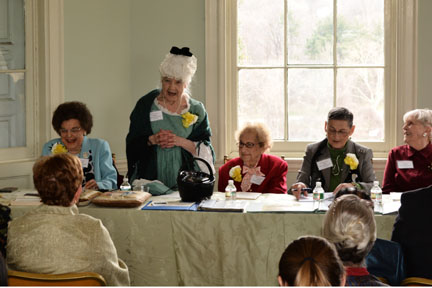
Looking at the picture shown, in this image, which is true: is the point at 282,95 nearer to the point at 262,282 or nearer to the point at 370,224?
the point at 262,282

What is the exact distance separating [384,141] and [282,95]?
40.3 inches

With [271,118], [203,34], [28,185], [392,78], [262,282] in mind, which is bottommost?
[262,282]

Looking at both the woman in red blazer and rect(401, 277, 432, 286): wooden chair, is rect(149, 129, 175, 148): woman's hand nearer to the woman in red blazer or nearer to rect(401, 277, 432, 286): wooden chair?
the woman in red blazer

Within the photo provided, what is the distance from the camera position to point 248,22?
559 cm

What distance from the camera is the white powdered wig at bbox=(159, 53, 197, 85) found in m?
4.36

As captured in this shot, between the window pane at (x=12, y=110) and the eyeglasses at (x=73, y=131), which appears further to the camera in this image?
the window pane at (x=12, y=110)

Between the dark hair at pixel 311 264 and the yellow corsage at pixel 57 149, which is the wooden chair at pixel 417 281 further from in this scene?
the yellow corsage at pixel 57 149

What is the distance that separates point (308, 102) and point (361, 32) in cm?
80

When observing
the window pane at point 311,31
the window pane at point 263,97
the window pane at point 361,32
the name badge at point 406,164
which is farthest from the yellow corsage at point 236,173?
the window pane at point 361,32

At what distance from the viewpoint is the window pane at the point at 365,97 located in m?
5.50

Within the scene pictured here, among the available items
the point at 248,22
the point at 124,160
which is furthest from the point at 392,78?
the point at 124,160

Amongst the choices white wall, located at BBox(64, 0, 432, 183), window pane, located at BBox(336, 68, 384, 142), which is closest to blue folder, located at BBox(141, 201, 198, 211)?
white wall, located at BBox(64, 0, 432, 183)

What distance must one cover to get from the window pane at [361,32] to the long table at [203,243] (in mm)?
2590

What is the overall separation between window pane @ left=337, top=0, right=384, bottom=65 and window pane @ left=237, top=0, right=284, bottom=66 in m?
0.56
